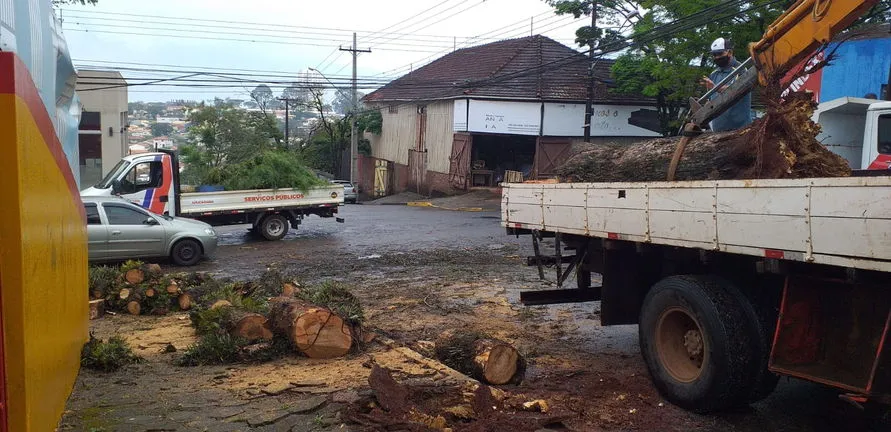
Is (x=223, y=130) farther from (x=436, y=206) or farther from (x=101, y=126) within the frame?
(x=436, y=206)

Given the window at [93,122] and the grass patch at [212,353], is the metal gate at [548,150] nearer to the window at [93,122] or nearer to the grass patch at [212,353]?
the window at [93,122]

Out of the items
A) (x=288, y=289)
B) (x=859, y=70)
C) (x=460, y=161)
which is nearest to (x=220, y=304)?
(x=288, y=289)

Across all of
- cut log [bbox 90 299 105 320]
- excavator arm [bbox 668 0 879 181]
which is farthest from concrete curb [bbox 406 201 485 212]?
excavator arm [bbox 668 0 879 181]

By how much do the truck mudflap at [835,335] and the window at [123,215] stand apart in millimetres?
12497

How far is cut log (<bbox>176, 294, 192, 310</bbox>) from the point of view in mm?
9945

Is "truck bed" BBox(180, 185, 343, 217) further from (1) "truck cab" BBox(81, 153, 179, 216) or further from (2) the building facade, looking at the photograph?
(2) the building facade

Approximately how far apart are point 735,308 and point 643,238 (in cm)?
104

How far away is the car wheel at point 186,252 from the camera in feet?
49.4

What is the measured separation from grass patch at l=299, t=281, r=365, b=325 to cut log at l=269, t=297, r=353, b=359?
161 millimetres

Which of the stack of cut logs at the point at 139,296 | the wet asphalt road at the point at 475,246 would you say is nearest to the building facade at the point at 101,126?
the wet asphalt road at the point at 475,246

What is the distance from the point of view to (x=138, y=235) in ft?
47.5

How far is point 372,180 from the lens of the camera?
47844 mm

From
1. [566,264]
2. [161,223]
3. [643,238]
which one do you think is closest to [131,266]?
[161,223]

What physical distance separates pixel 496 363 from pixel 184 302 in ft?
17.4
